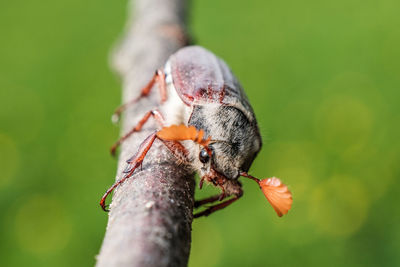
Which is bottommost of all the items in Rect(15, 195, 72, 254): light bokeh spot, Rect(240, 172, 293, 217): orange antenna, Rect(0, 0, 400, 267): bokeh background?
Rect(15, 195, 72, 254): light bokeh spot

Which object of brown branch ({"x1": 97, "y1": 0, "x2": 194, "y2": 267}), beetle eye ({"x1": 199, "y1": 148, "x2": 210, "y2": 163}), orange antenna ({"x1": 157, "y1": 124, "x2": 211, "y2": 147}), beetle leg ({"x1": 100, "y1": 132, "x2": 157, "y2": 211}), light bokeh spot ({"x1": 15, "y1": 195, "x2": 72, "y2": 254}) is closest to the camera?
brown branch ({"x1": 97, "y1": 0, "x2": 194, "y2": 267})

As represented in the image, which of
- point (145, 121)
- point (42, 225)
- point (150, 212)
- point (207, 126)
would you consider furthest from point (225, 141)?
point (42, 225)

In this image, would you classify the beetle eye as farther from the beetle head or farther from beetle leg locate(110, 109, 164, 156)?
beetle leg locate(110, 109, 164, 156)

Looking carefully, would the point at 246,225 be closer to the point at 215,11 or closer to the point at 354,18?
the point at 354,18

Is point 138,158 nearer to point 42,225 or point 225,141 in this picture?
point 225,141

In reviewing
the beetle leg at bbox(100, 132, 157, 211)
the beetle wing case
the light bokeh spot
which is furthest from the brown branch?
the light bokeh spot

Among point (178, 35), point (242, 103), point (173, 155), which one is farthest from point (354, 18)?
point (173, 155)
